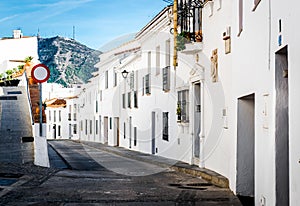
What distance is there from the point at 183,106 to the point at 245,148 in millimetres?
6968

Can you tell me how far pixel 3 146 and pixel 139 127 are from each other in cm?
1231

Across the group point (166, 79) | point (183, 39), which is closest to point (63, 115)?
point (166, 79)

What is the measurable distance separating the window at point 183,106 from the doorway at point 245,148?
251 inches

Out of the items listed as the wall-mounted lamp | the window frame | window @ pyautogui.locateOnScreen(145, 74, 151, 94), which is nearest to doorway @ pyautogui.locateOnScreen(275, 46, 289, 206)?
the window frame

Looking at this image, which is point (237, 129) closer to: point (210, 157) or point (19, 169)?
point (210, 157)

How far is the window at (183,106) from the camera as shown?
17188mm

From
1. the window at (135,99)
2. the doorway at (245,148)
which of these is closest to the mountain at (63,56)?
the window at (135,99)

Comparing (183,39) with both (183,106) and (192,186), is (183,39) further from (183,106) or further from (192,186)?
(192,186)

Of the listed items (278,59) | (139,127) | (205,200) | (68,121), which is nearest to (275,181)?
(278,59)

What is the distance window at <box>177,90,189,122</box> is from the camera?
17.2 metres

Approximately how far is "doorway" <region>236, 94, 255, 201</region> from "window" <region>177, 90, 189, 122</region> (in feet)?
20.9

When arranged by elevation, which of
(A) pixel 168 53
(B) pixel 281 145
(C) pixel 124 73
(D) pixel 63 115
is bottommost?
(D) pixel 63 115

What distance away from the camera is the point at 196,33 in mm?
15656

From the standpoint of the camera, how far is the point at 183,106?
1766 centimetres
